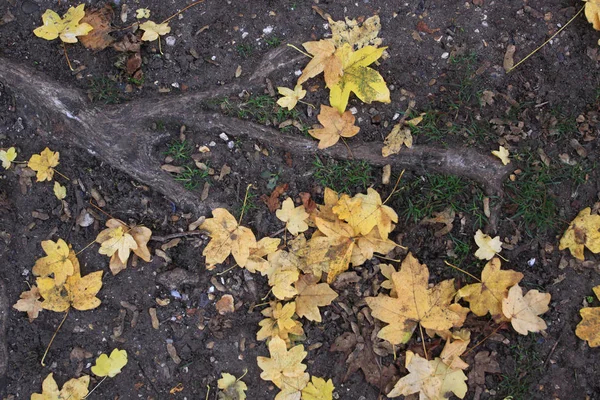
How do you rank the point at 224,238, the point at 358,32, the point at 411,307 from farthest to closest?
the point at 358,32
the point at 224,238
the point at 411,307

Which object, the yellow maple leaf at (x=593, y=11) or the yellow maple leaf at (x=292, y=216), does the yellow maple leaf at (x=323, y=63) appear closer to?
the yellow maple leaf at (x=292, y=216)

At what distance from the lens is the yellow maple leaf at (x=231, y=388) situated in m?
2.90

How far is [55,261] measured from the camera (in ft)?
9.61

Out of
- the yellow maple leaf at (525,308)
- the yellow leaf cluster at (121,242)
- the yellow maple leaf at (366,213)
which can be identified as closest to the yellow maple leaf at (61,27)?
the yellow leaf cluster at (121,242)

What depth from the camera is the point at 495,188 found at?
9.60ft

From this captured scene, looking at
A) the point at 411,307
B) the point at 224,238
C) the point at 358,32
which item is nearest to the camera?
the point at 411,307

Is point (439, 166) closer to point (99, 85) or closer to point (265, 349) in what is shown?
point (265, 349)

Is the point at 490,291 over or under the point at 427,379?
over

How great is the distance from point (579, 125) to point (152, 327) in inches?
109

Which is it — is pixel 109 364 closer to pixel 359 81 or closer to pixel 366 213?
pixel 366 213

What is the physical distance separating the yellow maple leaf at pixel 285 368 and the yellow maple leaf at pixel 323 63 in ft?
4.91

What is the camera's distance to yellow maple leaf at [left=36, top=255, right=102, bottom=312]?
114 inches

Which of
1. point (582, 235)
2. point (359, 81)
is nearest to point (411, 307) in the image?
point (582, 235)

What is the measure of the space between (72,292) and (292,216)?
134cm
